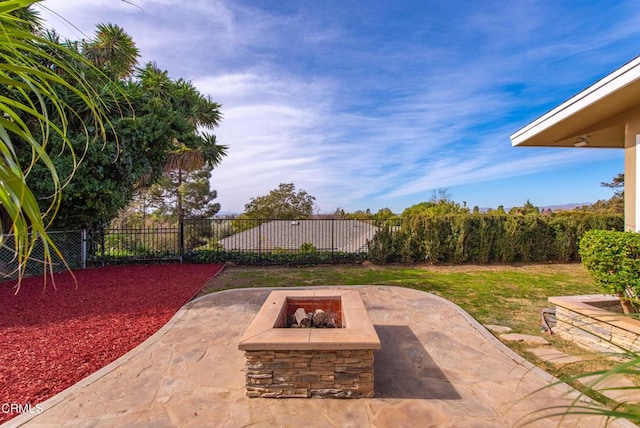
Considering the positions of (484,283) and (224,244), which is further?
(224,244)

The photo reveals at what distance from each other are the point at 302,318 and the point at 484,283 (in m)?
5.92

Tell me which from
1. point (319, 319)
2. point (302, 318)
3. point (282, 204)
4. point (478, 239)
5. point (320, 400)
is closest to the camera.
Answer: point (320, 400)

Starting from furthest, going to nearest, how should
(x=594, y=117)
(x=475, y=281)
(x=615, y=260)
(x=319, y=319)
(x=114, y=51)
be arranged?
(x=114, y=51), (x=475, y=281), (x=594, y=117), (x=319, y=319), (x=615, y=260)

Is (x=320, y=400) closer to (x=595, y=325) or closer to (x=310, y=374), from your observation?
(x=310, y=374)

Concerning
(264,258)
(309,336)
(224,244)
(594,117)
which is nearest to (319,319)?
(309,336)

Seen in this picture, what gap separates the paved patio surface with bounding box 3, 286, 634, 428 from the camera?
273 centimetres

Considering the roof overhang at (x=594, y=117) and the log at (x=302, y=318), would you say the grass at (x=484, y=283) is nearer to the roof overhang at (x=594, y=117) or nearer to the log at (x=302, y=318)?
the log at (x=302, y=318)

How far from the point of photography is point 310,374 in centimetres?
305

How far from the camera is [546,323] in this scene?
15.4 feet

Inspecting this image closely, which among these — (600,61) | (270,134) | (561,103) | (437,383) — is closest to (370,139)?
(270,134)

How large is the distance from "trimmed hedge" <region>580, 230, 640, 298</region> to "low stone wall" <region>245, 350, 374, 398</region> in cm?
332

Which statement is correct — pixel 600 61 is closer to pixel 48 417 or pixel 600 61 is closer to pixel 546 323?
pixel 546 323

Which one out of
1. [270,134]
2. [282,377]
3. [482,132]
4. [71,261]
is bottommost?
[282,377]

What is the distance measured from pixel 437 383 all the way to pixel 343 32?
8575 millimetres
